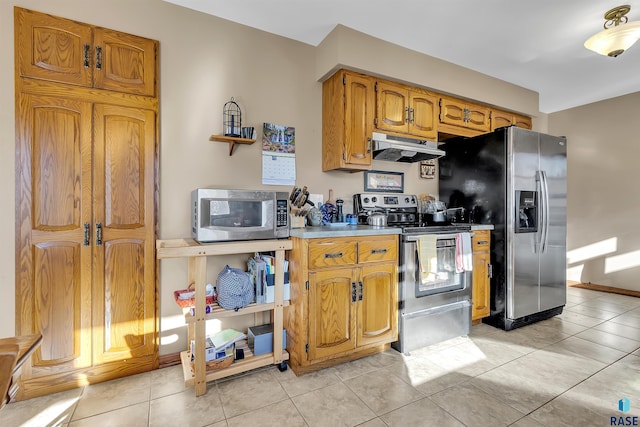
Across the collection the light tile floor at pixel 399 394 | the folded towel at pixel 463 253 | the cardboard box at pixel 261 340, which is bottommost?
the light tile floor at pixel 399 394

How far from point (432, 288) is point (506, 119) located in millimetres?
2411

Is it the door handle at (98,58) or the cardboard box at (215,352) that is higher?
the door handle at (98,58)

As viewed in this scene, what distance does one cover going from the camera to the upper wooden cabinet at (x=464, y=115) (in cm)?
311

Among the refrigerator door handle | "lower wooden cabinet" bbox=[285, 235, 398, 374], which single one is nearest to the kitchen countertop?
"lower wooden cabinet" bbox=[285, 235, 398, 374]

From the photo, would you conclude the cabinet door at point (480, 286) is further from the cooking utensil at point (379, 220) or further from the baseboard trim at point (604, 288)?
the baseboard trim at point (604, 288)

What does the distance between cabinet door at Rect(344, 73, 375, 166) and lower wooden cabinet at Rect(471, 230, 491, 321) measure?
4.17ft

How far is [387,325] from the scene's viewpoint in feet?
7.61

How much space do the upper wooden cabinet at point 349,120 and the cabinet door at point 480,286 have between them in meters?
1.37

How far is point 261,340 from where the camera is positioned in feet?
6.94

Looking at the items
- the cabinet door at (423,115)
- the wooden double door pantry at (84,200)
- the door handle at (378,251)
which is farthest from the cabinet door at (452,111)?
the wooden double door pantry at (84,200)

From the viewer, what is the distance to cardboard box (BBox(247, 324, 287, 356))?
2.10 m

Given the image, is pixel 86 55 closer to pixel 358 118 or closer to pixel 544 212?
pixel 358 118

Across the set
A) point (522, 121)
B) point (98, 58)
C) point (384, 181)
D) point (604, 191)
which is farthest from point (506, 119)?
point (98, 58)

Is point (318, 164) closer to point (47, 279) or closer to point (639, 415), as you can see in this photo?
point (47, 279)
